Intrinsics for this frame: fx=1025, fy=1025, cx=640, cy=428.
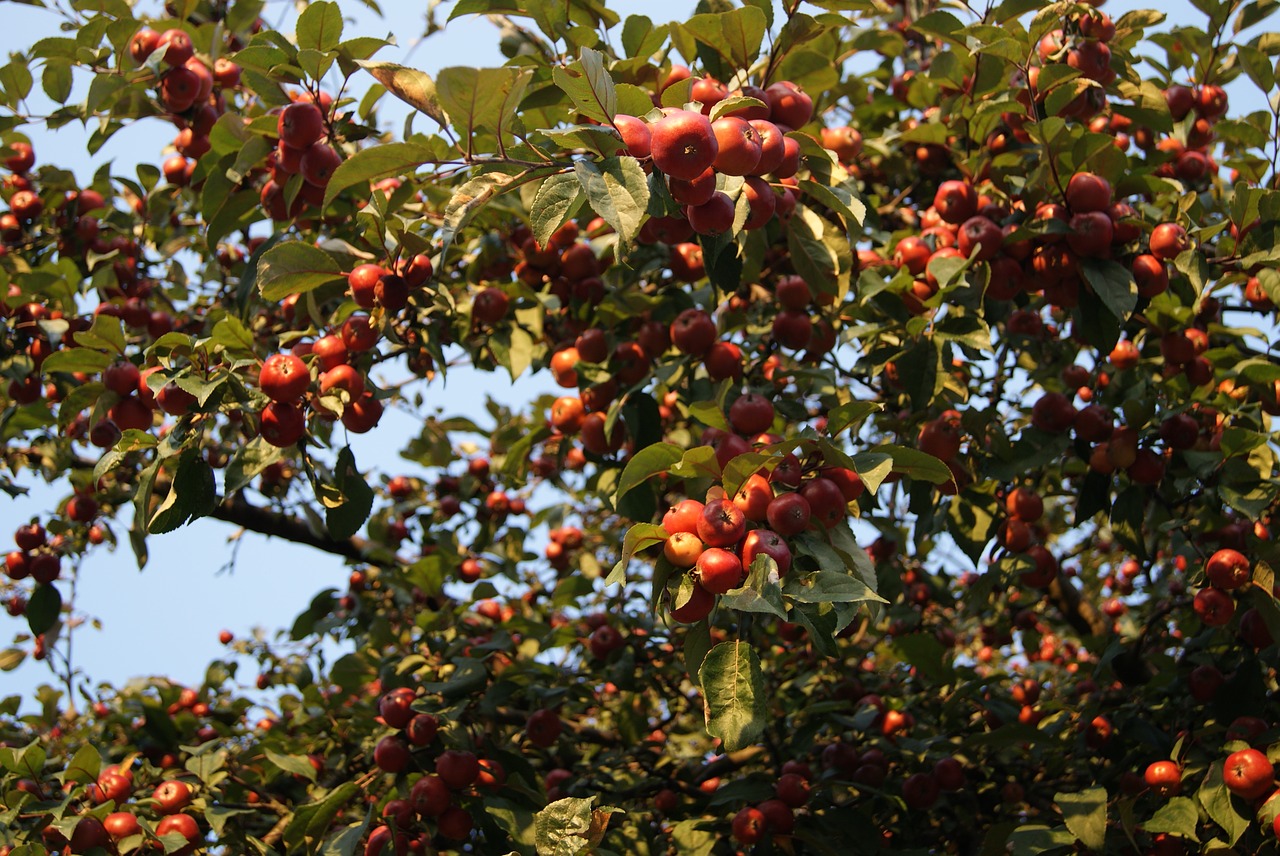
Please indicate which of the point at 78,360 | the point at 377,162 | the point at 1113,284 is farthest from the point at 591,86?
the point at 78,360

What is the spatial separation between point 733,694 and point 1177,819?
4.97 feet

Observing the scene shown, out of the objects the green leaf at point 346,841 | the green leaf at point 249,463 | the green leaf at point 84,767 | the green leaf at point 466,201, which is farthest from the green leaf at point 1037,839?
the green leaf at point 84,767

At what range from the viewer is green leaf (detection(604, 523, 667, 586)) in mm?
2184

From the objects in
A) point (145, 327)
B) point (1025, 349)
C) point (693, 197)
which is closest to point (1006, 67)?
point (1025, 349)

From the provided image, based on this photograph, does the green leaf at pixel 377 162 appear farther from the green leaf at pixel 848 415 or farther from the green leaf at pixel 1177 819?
the green leaf at pixel 1177 819

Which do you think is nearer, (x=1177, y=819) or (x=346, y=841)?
(x=1177, y=819)

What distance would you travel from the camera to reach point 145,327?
4117 millimetres

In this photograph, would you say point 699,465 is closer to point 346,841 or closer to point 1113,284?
point 1113,284

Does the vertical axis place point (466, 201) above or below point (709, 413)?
above

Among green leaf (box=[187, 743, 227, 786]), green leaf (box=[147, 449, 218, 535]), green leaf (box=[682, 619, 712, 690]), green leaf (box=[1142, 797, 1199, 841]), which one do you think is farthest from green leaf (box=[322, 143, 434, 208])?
green leaf (box=[1142, 797, 1199, 841])

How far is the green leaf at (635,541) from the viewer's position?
86.0 inches

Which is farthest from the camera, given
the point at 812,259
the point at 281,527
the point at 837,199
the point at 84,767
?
the point at 281,527

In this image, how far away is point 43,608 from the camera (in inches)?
169

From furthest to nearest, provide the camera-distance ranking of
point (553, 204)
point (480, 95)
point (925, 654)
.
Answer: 1. point (925, 654)
2. point (480, 95)
3. point (553, 204)
